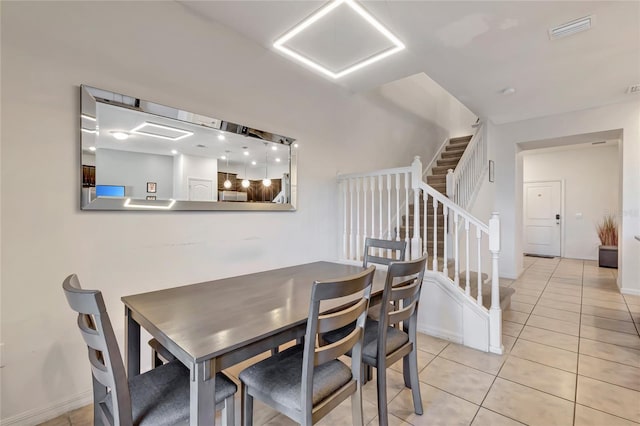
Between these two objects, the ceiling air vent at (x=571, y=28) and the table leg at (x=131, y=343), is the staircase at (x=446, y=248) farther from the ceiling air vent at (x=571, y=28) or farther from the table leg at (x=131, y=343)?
the table leg at (x=131, y=343)

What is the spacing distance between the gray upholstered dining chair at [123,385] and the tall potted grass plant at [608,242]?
7.77 meters

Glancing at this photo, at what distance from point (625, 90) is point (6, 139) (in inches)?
238

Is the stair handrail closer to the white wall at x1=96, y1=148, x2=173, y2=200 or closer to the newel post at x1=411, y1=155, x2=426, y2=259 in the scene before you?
the newel post at x1=411, y1=155, x2=426, y2=259

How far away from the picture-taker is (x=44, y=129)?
162 centimetres

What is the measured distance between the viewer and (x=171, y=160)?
2.10 meters

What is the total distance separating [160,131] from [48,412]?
71.3 inches

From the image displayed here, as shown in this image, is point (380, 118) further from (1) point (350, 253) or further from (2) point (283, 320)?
(2) point (283, 320)

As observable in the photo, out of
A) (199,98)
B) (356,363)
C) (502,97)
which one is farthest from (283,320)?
(502,97)

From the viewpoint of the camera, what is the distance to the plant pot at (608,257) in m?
5.77

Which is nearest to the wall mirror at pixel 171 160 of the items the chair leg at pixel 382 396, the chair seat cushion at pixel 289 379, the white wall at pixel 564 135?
the chair seat cushion at pixel 289 379

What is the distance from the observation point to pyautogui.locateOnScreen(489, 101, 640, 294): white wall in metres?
4.01

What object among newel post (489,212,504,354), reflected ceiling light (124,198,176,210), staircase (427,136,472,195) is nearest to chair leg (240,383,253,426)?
reflected ceiling light (124,198,176,210)

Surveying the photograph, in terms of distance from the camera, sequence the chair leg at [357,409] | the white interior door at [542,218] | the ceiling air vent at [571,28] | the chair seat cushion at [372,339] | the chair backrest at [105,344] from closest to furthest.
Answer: the chair backrest at [105,344], the chair leg at [357,409], the chair seat cushion at [372,339], the ceiling air vent at [571,28], the white interior door at [542,218]

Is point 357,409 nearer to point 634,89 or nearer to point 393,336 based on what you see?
point 393,336
